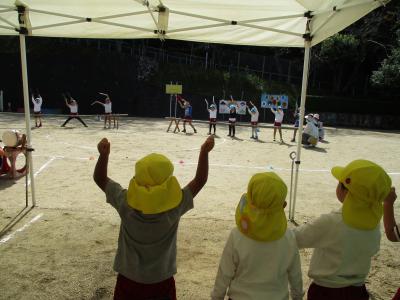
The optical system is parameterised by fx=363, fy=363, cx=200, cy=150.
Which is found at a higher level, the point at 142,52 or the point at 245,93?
the point at 142,52

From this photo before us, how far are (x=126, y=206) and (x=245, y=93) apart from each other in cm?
2747

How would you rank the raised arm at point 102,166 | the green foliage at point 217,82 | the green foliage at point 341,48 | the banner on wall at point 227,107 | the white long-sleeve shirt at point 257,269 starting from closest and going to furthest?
the white long-sleeve shirt at point 257,269
the raised arm at point 102,166
the banner on wall at point 227,107
the green foliage at point 341,48
the green foliage at point 217,82

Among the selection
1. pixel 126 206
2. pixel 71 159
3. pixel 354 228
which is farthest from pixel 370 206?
pixel 71 159

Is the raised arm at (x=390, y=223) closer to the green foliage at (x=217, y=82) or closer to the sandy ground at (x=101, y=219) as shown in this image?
the sandy ground at (x=101, y=219)

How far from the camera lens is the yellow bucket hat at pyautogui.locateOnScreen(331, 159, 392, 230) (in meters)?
2.18

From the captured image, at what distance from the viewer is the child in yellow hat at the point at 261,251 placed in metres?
2.08

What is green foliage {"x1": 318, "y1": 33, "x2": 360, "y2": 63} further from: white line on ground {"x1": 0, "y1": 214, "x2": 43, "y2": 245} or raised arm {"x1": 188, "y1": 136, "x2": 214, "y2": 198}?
raised arm {"x1": 188, "y1": 136, "x2": 214, "y2": 198}

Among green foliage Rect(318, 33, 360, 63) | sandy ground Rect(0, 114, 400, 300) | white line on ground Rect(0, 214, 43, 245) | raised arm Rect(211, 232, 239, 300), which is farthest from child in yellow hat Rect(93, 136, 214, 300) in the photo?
green foliage Rect(318, 33, 360, 63)

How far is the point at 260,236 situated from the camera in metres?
2.12

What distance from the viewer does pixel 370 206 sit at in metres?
2.26

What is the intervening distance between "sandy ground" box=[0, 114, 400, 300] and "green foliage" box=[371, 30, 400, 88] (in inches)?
618

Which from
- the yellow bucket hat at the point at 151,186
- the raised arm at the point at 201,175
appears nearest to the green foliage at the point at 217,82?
the raised arm at the point at 201,175

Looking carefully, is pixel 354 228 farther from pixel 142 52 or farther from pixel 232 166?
pixel 142 52

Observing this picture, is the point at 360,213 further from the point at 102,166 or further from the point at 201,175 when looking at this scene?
the point at 102,166
